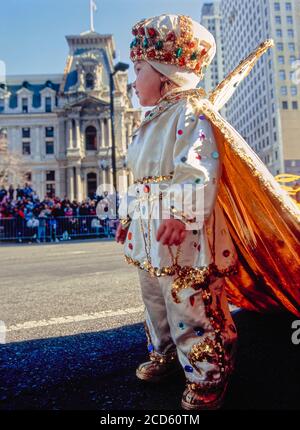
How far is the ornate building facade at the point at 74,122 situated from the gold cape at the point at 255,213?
150 ft

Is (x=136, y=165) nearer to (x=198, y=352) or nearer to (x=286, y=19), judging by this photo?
(x=198, y=352)

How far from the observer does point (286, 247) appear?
173 centimetres

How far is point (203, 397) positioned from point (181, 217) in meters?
0.76

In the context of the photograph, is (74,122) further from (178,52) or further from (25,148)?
(178,52)

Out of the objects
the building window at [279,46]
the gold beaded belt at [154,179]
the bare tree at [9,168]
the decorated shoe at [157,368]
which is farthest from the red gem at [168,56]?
the building window at [279,46]

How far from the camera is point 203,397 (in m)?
1.57

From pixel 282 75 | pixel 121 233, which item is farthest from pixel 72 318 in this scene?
pixel 282 75

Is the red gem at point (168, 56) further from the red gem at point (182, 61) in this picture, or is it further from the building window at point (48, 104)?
the building window at point (48, 104)

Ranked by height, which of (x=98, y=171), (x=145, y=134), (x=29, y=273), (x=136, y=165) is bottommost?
(x=29, y=273)

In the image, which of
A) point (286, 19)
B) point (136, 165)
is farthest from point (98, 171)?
point (136, 165)

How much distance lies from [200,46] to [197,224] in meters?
0.92

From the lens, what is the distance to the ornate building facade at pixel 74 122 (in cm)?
5128

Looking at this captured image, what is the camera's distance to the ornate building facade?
51281mm

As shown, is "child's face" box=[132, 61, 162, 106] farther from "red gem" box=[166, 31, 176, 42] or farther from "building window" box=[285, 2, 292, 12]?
"building window" box=[285, 2, 292, 12]
